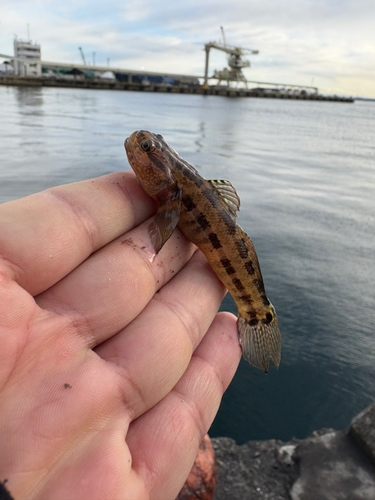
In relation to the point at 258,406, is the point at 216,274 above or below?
above

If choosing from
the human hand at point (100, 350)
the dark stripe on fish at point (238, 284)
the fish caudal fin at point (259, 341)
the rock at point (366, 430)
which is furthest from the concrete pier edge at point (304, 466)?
the dark stripe on fish at point (238, 284)

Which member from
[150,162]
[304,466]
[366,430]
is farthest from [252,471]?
[150,162]

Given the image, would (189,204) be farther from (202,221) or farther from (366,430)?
(366,430)

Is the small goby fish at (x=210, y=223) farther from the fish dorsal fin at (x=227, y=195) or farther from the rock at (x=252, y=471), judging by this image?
the rock at (x=252, y=471)

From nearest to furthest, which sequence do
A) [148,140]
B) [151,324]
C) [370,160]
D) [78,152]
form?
[151,324] → [148,140] → [78,152] → [370,160]

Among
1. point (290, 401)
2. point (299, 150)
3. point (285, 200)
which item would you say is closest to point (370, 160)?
point (299, 150)

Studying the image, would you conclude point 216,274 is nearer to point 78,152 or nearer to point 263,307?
point 263,307
